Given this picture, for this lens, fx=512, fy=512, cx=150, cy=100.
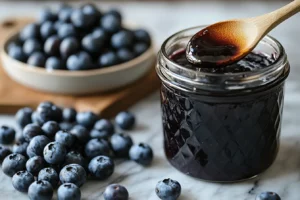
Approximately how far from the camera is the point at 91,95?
1573mm

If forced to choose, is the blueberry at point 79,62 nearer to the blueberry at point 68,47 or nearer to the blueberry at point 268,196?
the blueberry at point 68,47

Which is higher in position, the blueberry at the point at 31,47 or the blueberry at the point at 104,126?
the blueberry at the point at 31,47

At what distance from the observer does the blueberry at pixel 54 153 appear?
3.87 feet

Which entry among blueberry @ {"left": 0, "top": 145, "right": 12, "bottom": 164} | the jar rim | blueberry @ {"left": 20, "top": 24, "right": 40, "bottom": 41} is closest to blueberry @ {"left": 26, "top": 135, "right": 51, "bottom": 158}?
blueberry @ {"left": 0, "top": 145, "right": 12, "bottom": 164}

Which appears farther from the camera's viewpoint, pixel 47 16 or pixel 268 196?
pixel 47 16

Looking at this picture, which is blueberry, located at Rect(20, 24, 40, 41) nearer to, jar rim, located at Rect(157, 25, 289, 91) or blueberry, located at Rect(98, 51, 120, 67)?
blueberry, located at Rect(98, 51, 120, 67)

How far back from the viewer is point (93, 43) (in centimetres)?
157

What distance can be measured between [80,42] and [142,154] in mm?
513

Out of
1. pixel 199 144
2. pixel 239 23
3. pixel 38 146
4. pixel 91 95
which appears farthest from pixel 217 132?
pixel 91 95

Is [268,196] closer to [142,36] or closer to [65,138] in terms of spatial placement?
[65,138]

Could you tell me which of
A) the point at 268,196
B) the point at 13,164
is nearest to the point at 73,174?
the point at 13,164

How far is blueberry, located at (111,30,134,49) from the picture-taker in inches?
63.3

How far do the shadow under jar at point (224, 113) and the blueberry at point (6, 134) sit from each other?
0.43 metres

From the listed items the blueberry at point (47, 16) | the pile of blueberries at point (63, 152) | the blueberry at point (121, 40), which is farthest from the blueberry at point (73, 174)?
the blueberry at point (47, 16)
